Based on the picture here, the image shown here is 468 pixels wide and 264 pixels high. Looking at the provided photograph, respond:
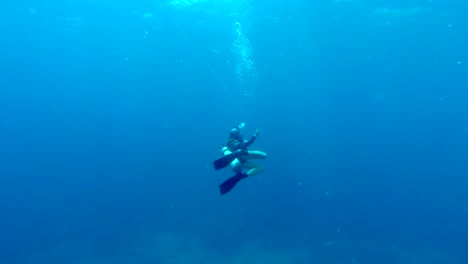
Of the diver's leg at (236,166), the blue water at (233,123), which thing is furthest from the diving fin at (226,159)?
the blue water at (233,123)

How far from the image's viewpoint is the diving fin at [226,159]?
980cm

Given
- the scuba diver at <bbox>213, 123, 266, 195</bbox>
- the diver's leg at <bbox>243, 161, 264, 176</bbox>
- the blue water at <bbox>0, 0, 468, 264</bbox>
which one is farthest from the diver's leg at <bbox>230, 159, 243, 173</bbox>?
the blue water at <bbox>0, 0, 468, 264</bbox>

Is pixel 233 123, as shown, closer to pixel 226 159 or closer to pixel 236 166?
pixel 236 166

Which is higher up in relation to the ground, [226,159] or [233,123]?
[233,123]

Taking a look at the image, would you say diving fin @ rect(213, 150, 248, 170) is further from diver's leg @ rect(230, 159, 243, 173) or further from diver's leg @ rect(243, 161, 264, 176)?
diver's leg @ rect(243, 161, 264, 176)

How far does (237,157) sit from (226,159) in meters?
0.47

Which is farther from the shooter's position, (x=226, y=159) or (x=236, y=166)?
(x=236, y=166)

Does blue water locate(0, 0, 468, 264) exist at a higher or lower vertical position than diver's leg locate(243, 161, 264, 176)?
higher

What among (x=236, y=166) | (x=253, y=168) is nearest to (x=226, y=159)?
(x=236, y=166)

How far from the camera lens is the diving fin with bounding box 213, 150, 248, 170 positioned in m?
9.80

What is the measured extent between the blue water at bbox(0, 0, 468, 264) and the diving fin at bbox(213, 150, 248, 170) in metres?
11.8

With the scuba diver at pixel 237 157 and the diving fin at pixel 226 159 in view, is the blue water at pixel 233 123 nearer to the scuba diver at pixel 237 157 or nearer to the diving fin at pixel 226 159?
the scuba diver at pixel 237 157

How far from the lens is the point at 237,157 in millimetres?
10273

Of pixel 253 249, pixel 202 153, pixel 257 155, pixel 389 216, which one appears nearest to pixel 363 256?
pixel 253 249
